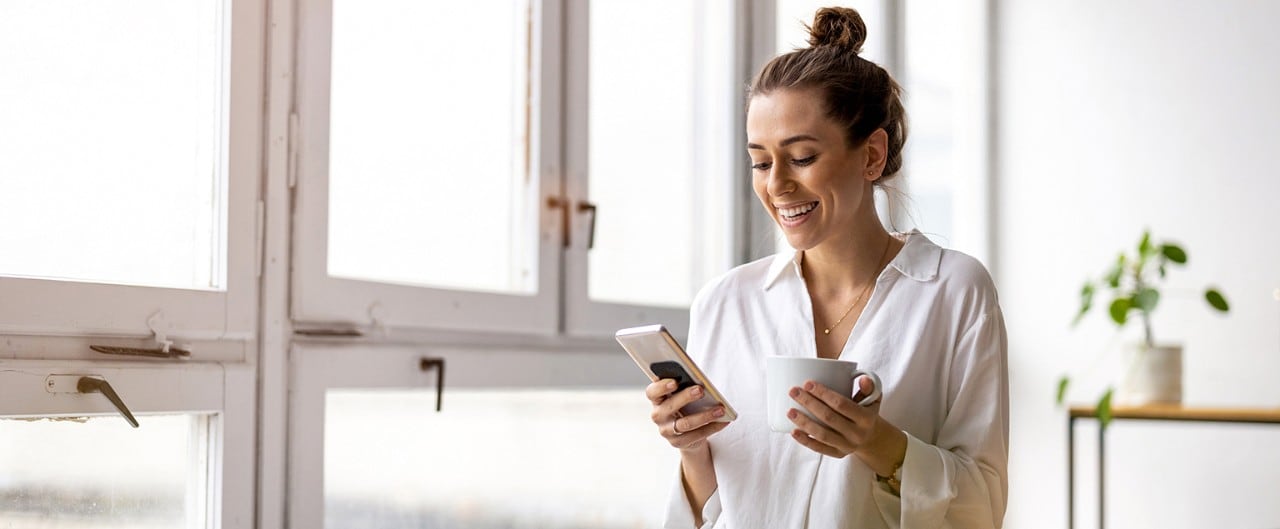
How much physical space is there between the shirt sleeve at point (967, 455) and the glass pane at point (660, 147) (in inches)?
40.8

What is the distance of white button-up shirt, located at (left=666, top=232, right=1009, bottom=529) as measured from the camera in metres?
1.35

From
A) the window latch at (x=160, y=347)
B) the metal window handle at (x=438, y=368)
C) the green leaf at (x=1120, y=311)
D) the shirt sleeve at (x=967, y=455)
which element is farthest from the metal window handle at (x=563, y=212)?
the green leaf at (x=1120, y=311)

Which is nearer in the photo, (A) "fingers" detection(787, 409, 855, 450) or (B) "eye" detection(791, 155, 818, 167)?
(A) "fingers" detection(787, 409, 855, 450)

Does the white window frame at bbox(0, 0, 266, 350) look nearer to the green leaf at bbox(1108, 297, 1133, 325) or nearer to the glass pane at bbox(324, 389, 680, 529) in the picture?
the glass pane at bbox(324, 389, 680, 529)

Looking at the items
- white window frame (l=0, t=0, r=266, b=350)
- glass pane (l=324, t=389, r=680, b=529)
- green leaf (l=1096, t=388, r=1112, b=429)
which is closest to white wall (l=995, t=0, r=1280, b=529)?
green leaf (l=1096, t=388, r=1112, b=429)

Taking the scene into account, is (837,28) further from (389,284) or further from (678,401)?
(389,284)

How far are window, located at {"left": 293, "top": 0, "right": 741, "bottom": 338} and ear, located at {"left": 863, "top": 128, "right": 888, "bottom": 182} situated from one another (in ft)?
2.43

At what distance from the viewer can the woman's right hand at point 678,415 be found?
132 centimetres

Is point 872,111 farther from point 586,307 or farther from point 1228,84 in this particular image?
point 1228,84

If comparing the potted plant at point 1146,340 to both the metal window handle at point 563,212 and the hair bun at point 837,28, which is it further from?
the hair bun at point 837,28

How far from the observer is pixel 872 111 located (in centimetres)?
152

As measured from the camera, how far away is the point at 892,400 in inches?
55.8

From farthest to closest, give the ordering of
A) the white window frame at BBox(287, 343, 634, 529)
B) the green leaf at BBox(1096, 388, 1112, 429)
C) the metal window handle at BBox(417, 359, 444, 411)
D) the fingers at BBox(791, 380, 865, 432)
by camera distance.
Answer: the green leaf at BBox(1096, 388, 1112, 429), the metal window handle at BBox(417, 359, 444, 411), the white window frame at BBox(287, 343, 634, 529), the fingers at BBox(791, 380, 865, 432)

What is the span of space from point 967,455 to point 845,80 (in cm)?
47
